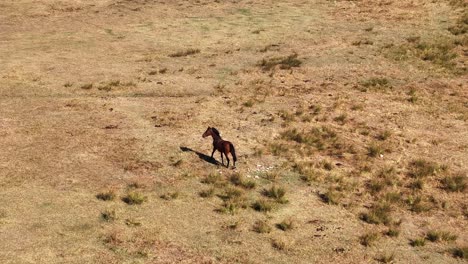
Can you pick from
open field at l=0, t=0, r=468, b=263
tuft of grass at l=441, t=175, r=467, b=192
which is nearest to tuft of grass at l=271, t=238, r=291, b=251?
open field at l=0, t=0, r=468, b=263

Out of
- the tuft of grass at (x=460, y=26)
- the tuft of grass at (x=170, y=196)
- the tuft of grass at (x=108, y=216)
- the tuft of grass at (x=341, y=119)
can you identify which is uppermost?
the tuft of grass at (x=460, y=26)

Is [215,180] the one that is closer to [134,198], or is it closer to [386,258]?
[134,198]

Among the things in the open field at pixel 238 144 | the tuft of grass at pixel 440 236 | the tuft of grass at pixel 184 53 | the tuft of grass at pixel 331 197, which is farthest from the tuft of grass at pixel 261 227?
the tuft of grass at pixel 184 53

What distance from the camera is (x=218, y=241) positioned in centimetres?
1256

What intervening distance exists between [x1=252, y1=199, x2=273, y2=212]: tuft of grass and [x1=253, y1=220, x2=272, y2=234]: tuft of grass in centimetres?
67

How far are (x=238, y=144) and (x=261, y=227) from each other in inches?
227

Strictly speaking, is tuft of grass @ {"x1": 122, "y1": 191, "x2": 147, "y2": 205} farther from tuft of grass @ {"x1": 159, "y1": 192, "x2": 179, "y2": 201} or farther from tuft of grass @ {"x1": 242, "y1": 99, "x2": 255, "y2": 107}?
tuft of grass @ {"x1": 242, "y1": 99, "x2": 255, "y2": 107}

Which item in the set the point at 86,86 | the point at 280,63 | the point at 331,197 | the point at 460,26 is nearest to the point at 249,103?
the point at 280,63

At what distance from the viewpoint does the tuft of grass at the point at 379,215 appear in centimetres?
1386

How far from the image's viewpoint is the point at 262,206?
46.5 feet

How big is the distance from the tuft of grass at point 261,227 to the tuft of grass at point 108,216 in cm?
396

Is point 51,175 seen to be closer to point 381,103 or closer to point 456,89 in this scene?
point 381,103

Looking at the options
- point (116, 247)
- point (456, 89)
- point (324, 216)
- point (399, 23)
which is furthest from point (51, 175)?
point (399, 23)

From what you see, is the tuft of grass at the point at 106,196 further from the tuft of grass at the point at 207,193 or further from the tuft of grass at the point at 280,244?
the tuft of grass at the point at 280,244
